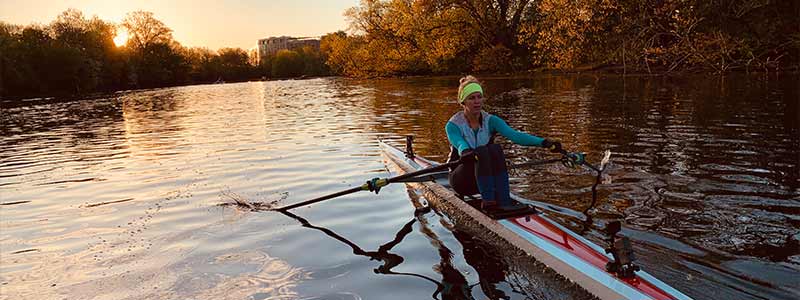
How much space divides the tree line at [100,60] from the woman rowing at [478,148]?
7562 cm

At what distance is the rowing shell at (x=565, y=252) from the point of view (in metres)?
4.78

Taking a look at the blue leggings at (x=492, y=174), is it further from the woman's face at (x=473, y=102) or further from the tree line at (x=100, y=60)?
the tree line at (x=100, y=60)

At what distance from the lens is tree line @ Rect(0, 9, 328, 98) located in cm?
7012

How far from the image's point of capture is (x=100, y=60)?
81125 mm

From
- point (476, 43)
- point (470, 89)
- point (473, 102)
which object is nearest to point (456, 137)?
point (473, 102)

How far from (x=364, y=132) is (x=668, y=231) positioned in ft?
41.5

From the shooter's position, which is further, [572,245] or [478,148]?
[478,148]

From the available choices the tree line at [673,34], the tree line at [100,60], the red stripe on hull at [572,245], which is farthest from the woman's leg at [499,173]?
the tree line at [100,60]

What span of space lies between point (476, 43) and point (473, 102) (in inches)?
1935

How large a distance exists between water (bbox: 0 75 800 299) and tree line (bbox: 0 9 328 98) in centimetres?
6177

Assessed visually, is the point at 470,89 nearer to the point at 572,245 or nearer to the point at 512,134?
the point at 512,134

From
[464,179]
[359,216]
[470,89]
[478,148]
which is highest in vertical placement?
[470,89]

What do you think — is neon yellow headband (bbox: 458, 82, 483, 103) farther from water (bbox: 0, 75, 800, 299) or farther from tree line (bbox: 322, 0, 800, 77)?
tree line (bbox: 322, 0, 800, 77)

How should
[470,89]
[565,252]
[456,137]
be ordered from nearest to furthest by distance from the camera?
[565,252] → [470,89] → [456,137]
